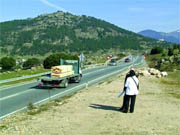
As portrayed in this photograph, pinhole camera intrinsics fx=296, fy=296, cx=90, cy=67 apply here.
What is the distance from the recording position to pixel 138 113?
36.7 ft

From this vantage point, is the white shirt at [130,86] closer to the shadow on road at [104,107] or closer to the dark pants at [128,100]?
the dark pants at [128,100]

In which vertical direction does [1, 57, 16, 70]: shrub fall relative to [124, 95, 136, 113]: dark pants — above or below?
below

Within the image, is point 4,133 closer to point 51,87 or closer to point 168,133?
point 168,133

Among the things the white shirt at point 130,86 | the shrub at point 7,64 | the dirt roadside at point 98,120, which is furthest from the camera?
the shrub at point 7,64

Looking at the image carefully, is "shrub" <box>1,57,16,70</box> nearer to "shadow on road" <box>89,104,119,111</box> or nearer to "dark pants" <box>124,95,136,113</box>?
"shadow on road" <box>89,104,119,111</box>

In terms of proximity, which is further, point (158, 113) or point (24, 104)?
point (24, 104)

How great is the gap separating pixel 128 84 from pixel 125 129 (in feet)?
8.33

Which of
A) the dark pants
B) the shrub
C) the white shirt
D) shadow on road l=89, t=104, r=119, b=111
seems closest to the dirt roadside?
shadow on road l=89, t=104, r=119, b=111

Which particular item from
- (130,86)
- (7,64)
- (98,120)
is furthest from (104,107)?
(7,64)

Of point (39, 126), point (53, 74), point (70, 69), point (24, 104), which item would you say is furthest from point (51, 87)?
point (39, 126)

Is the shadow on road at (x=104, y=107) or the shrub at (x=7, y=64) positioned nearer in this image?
the shadow on road at (x=104, y=107)

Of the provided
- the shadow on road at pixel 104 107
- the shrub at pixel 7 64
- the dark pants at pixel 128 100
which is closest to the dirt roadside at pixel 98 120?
the shadow on road at pixel 104 107

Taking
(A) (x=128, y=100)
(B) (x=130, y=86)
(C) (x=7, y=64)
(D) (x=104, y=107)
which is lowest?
(C) (x=7, y=64)

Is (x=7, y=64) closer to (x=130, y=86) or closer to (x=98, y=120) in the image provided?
(x=130, y=86)
